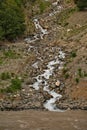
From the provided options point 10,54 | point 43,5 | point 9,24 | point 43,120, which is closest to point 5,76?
point 10,54

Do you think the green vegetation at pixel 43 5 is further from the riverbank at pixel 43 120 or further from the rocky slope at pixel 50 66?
the riverbank at pixel 43 120

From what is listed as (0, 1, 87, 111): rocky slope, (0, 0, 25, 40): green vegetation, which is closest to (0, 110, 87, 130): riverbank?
(0, 1, 87, 111): rocky slope

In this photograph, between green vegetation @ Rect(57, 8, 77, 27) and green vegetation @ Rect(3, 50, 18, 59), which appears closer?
green vegetation @ Rect(3, 50, 18, 59)

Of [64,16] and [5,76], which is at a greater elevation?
[64,16]

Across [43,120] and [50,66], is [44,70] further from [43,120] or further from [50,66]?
[43,120]

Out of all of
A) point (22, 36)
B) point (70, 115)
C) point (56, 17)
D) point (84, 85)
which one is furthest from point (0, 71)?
point (56, 17)

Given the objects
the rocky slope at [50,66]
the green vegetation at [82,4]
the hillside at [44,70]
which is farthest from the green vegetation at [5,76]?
the green vegetation at [82,4]

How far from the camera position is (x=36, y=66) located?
6612cm

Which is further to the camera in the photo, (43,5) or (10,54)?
(43,5)

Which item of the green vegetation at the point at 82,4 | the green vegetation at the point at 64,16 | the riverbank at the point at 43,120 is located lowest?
the riverbank at the point at 43,120

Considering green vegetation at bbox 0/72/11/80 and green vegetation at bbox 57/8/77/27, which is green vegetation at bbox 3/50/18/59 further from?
green vegetation at bbox 57/8/77/27

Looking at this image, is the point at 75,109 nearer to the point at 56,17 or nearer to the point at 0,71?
the point at 0,71

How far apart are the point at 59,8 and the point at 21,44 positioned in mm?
35588

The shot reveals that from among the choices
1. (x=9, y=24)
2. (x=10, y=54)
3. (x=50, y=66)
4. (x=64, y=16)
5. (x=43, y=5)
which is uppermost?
(x=9, y=24)
